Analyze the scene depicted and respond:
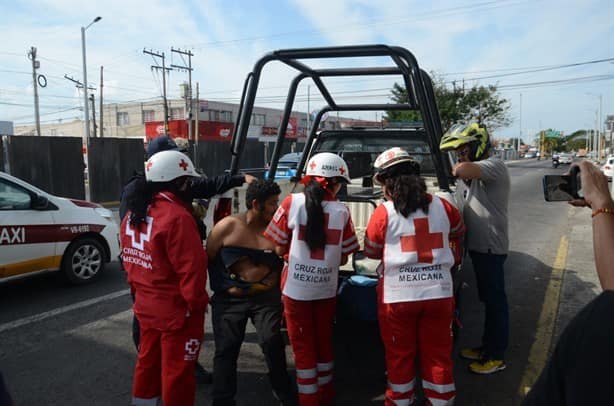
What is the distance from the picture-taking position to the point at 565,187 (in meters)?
1.58

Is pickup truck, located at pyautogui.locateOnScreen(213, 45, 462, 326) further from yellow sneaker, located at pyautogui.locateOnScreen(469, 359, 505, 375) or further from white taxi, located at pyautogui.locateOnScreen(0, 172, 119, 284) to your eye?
white taxi, located at pyautogui.locateOnScreen(0, 172, 119, 284)

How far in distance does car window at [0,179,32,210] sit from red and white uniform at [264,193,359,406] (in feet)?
12.1

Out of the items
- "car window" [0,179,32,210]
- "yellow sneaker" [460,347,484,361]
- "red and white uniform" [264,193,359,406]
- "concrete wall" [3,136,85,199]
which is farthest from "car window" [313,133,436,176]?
"concrete wall" [3,136,85,199]

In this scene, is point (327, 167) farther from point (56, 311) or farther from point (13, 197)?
point (13, 197)

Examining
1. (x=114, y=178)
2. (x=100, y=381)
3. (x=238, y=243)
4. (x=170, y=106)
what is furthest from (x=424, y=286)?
(x=170, y=106)

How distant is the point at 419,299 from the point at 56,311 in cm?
400

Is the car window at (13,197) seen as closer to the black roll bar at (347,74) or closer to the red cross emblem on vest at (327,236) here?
the black roll bar at (347,74)

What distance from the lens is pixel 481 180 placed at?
11.8ft

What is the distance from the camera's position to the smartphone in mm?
1565

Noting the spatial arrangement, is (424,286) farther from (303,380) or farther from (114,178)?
(114,178)

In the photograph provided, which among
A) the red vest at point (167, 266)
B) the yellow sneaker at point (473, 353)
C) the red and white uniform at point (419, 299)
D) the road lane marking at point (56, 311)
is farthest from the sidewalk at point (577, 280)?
the road lane marking at point (56, 311)

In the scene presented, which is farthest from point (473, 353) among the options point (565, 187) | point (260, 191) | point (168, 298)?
point (565, 187)

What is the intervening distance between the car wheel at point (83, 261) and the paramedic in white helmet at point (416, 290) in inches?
173

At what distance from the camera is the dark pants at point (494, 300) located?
3.59 m
